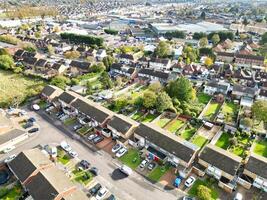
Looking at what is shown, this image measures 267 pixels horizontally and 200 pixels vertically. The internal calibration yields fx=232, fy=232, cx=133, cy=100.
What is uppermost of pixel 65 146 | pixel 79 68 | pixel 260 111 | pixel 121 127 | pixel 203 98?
pixel 260 111

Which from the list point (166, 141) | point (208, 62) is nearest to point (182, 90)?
point (166, 141)

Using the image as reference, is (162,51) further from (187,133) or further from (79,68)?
(187,133)

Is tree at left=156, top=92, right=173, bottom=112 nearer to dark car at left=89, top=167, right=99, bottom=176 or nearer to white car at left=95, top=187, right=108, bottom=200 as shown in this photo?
dark car at left=89, top=167, right=99, bottom=176

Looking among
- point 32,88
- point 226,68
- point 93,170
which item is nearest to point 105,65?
point 32,88

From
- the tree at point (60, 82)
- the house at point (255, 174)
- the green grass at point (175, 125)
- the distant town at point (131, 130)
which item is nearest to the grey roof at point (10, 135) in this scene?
the distant town at point (131, 130)

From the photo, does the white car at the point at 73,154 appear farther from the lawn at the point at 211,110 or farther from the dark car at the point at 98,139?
the lawn at the point at 211,110
